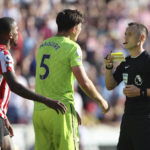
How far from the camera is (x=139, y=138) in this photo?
5508 mm

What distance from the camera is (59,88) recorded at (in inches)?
205

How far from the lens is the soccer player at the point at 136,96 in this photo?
5496 millimetres

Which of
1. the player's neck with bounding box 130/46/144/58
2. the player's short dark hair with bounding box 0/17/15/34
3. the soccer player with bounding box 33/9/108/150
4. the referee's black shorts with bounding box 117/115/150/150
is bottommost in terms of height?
the referee's black shorts with bounding box 117/115/150/150

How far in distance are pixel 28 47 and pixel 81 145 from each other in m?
3.01

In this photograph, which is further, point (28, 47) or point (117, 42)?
point (117, 42)

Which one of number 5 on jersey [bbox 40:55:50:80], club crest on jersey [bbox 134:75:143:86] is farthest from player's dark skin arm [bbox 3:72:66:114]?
club crest on jersey [bbox 134:75:143:86]

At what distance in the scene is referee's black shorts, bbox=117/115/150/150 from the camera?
18.0 ft

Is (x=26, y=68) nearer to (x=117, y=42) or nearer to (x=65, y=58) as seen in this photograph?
(x=117, y=42)

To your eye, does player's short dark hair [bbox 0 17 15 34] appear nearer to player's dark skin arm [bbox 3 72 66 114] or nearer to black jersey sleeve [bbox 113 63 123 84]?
player's dark skin arm [bbox 3 72 66 114]

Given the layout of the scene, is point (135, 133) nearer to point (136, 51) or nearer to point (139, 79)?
point (139, 79)

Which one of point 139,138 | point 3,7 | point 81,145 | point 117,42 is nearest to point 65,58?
point 139,138

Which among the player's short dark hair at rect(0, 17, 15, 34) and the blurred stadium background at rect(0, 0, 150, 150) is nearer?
the player's short dark hair at rect(0, 17, 15, 34)

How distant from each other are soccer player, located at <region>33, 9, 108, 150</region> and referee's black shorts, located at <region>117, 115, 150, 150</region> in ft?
1.61

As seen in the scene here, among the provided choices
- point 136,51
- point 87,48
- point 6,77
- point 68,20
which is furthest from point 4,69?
point 87,48
